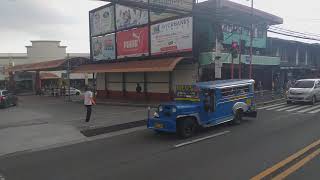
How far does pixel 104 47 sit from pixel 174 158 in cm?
2480

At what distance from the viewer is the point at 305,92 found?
2195 cm

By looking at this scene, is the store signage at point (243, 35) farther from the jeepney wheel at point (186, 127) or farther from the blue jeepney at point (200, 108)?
the jeepney wheel at point (186, 127)

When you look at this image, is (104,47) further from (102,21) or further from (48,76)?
(48,76)

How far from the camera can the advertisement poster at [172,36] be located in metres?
22.7

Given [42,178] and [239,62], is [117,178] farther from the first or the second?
[239,62]

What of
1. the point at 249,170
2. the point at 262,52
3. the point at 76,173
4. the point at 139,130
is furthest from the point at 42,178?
the point at 262,52

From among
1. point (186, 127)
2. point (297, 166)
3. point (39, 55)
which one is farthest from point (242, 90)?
point (39, 55)

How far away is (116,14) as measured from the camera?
3036 cm

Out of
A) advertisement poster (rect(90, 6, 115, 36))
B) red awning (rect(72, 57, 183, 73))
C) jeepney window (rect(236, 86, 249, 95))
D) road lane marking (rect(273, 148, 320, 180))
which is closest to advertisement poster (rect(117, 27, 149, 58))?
red awning (rect(72, 57, 183, 73))

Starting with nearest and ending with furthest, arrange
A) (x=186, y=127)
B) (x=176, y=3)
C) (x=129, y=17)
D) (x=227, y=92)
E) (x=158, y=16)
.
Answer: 1. (x=186, y=127)
2. (x=227, y=92)
3. (x=176, y=3)
4. (x=158, y=16)
5. (x=129, y=17)

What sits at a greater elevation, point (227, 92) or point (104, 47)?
point (104, 47)

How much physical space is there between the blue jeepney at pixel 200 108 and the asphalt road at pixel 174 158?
0.46m

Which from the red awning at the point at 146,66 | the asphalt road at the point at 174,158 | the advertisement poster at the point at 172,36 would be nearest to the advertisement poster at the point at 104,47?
the red awning at the point at 146,66

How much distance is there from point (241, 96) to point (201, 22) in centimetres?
1007
